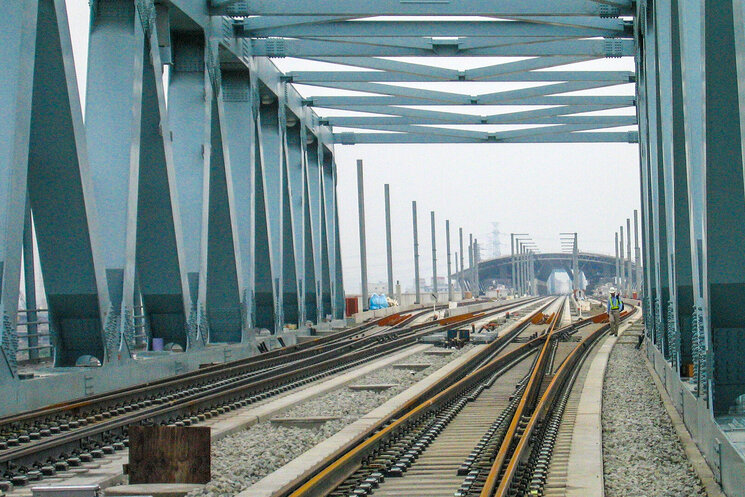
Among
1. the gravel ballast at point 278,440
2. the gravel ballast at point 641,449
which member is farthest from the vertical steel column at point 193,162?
the gravel ballast at point 641,449

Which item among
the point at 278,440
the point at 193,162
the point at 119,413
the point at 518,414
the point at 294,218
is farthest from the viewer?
the point at 294,218

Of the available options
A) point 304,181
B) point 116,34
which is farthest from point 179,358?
point 304,181

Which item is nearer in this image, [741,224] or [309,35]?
[741,224]

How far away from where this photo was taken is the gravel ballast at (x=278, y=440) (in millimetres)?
8202

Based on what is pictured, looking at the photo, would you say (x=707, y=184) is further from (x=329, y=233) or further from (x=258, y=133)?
(x=329, y=233)

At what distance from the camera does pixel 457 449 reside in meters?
9.70

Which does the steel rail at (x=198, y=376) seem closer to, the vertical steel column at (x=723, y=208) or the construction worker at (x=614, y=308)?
the vertical steel column at (x=723, y=208)

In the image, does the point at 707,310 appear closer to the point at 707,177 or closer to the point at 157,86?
the point at 707,177

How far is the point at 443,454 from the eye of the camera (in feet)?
30.9

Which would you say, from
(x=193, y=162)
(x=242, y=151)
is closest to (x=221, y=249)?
(x=193, y=162)

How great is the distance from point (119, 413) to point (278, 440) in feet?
9.49

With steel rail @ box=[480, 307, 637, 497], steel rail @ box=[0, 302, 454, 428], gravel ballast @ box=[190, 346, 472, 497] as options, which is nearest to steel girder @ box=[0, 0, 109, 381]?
steel rail @ box=[0, 302, 454, 428]

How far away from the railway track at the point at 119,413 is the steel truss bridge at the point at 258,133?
1366mm

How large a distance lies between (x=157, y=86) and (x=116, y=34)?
53.6 inches
